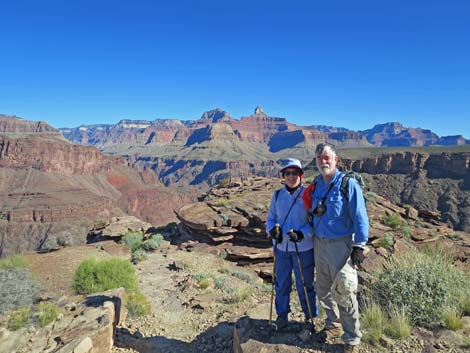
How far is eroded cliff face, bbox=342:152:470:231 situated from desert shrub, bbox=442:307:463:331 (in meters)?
58.3

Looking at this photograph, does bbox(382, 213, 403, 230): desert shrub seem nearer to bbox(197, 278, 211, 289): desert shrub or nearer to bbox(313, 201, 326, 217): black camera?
bbox(197, 278, 211, 289): desert shrub

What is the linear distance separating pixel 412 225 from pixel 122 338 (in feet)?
54.2

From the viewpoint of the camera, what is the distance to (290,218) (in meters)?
5.08

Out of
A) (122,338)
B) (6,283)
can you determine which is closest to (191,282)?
(122,338)

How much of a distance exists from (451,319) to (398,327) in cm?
78

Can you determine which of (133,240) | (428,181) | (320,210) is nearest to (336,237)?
(320,210)

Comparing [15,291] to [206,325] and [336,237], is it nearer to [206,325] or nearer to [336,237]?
[206,325]

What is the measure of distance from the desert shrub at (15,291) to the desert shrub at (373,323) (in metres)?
7.63

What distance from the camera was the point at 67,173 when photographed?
459 feet

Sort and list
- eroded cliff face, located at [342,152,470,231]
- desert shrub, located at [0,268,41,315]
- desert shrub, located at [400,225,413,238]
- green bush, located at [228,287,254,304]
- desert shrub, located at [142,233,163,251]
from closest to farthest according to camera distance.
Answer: desert shrub, located at [0,268,41,315] < green bush, located at [228,287,254,304] < desert shrub, located at [400,225,413,238] < desert shrub, located at [142,233,163,251] < eroded cliff face, located at [342,152,470,231]

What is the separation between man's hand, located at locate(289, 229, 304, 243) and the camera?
4.72 meters

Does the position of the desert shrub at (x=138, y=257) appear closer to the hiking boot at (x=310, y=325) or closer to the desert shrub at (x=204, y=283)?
the desert shrub at (x=204, y=283)

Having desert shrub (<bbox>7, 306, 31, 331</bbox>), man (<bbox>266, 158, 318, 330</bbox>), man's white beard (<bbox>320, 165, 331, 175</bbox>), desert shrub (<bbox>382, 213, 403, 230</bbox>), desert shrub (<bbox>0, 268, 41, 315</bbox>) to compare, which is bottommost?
desert shrub (<bbox>0, 268, 41, 315</bbox>)

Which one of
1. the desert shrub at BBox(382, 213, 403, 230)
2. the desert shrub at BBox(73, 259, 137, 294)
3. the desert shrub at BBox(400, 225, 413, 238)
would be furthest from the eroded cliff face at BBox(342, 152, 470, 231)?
the desert shrub at BBox(73, 259, 137, 294)
